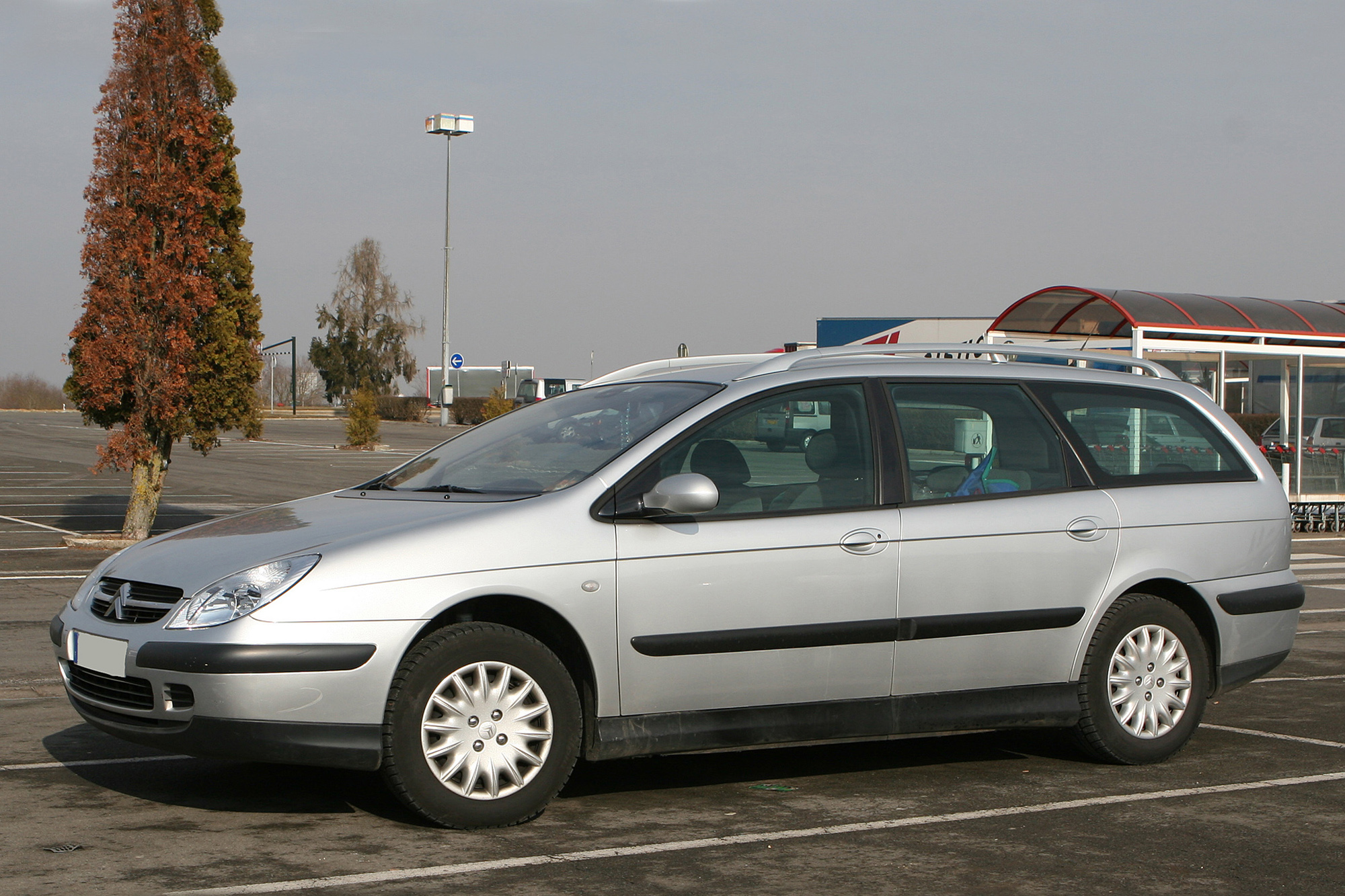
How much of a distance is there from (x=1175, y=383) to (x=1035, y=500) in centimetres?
128

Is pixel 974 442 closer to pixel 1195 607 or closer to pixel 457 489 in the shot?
pixel 1195 607

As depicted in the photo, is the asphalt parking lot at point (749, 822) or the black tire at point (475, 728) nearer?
the asphalt parking lot at point (749, 822)

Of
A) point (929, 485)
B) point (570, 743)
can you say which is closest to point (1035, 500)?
point (929, 485)

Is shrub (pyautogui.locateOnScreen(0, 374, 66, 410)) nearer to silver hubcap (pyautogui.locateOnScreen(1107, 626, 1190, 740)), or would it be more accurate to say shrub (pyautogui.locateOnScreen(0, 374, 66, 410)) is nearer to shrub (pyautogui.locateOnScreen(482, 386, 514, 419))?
shrub (pyautogui.locateOnScreen(482, 386, 514, 419))

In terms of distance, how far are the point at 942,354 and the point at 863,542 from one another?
178 cm

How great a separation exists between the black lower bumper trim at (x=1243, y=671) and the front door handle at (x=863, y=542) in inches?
76.2

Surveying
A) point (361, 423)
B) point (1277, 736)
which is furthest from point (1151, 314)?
point (361, 423)

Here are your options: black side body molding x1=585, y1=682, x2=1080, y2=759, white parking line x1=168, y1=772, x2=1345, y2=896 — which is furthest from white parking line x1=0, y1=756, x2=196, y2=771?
black side body molding x1=585, y1=682, x2=1080, y2=759

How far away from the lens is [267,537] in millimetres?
5152

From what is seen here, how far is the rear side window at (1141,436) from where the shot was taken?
20.7 ft

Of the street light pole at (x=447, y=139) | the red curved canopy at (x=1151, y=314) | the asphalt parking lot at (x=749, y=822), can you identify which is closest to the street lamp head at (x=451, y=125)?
the street light pole at (x=447, y=139)

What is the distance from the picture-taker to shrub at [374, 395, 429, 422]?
70.1 metres

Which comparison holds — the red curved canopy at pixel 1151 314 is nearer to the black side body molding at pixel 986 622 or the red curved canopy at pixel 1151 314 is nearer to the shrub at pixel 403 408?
the black side body molding at pixel 986 622

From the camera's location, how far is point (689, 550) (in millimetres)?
5258
